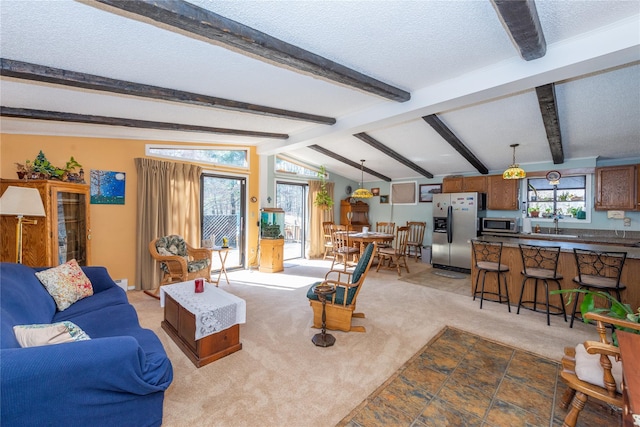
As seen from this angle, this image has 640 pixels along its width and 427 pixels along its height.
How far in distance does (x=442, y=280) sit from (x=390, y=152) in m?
2.82

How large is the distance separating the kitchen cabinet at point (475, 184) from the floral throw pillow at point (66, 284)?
7.02 metres

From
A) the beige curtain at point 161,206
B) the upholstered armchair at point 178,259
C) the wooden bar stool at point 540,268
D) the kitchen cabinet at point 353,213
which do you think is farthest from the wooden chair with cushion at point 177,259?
the wooden bar stool at point 540,268

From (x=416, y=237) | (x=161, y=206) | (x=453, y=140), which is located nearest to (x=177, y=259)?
(x=161, y=206)

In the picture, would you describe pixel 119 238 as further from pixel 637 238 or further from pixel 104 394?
pixel 637 238

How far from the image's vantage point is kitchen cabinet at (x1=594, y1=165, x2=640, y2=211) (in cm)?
453

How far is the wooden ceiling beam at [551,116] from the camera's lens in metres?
3.10

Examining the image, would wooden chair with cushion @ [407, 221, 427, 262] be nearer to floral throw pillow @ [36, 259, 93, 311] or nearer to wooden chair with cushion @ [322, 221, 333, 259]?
wooden chair with cushion @ [322, 221, 333, 259]

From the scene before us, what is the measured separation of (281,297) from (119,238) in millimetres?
2763

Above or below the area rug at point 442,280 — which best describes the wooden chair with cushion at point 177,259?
above

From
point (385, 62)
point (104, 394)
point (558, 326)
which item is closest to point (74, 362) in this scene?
point (104, 394)

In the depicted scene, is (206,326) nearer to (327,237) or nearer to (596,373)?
(596,373)

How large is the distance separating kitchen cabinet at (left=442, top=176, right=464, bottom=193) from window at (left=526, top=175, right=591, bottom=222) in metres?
1.30

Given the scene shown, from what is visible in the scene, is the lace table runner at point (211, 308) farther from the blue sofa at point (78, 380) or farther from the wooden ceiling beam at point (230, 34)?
the wooden ceiling beam at point (230, 34)

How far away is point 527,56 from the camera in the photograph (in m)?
2.33
